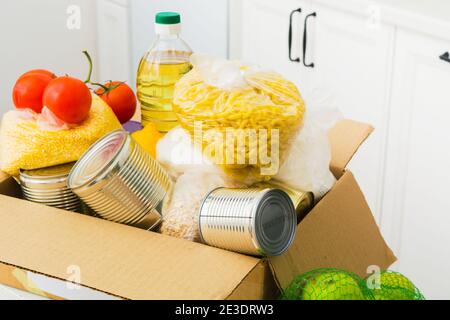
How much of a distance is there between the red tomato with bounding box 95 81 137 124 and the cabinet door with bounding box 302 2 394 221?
882 millimetres

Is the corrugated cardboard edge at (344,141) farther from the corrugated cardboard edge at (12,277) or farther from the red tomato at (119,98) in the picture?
the corrugated cardboard edge at (12,277)

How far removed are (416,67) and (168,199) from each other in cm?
113

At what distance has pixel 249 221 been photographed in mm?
810

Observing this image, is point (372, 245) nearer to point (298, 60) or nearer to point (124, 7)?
point (298, 60)

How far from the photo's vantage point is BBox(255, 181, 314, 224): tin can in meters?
0.94

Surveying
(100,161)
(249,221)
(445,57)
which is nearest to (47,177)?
(100,161)

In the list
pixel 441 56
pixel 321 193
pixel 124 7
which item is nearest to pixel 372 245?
pixel 321 193

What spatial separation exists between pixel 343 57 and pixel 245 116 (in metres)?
1.28

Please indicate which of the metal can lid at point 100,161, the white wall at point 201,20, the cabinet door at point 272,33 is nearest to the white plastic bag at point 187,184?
the metal can lid at point 100,161

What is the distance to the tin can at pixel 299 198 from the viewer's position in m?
0.94

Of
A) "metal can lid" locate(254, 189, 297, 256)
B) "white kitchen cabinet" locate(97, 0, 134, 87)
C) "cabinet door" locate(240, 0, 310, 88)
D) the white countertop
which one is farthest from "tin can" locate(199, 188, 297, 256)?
"white kitchen cabinet" locate(97, 0, 134, 87)

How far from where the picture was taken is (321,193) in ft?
3.29

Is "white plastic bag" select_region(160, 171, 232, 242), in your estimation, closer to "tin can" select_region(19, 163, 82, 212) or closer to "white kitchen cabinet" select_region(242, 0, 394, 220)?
"tin can" select_region(19, 163, 82, 212)

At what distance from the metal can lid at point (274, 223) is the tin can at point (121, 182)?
16cm
